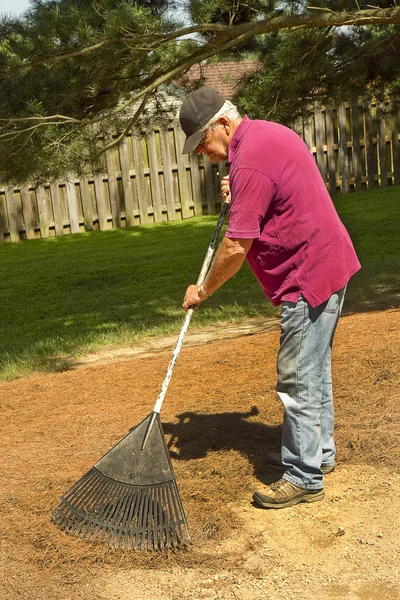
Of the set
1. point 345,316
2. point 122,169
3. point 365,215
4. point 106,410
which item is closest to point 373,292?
point 345,316

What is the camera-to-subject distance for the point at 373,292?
29.7 feet

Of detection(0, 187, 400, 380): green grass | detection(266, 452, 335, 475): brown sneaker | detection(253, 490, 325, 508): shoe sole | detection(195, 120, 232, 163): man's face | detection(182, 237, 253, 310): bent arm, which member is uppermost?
detection(195, 120, 232, 163): man's face

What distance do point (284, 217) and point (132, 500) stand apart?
1.50m

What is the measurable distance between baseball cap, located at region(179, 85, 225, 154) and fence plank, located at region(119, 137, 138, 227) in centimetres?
1123

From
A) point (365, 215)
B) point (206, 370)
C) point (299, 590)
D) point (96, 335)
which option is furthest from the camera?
point (365, 215)

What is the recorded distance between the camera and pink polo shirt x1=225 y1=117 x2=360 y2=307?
369 centimetres

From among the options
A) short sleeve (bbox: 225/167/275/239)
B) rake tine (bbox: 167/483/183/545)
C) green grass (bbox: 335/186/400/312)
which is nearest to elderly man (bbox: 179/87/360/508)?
short sleeve (bbox: 225/167/275/239)

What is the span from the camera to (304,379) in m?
3.99

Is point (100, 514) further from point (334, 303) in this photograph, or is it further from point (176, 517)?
point (334, 303)

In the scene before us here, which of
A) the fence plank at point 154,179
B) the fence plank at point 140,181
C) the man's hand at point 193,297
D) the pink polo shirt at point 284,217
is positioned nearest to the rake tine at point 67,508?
the man's hand at point 193,297

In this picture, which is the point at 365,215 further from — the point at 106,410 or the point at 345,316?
the point at 106,410

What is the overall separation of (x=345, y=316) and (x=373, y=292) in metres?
1.19

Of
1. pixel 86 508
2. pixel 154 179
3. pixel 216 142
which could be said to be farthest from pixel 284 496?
pixel 154 179

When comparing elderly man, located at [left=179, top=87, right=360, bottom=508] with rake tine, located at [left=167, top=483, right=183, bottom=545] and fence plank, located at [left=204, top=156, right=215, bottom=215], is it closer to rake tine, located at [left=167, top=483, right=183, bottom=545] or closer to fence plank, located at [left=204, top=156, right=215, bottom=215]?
rake tine, located at [left=167, top=483, right=183, bottom=545]
